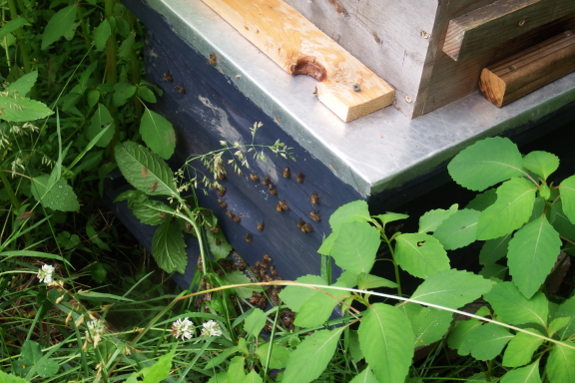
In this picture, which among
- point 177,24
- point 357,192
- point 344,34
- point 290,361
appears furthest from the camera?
point 177,24

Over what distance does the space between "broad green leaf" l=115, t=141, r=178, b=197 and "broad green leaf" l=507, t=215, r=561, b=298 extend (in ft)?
3.81

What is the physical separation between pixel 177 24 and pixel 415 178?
851 millimetres

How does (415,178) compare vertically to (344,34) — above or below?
below

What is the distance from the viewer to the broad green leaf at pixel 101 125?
6.48 ft

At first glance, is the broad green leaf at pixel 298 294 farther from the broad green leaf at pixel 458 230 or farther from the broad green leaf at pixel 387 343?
the broad green leaf at pixel 458 230

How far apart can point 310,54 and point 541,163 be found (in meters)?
0.66

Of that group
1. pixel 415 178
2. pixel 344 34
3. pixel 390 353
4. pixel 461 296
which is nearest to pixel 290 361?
pixel 390 353

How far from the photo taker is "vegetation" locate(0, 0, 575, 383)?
48.3 inches

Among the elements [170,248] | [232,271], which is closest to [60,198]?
[170,248]

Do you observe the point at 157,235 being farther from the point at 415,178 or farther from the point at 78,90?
the point at 415,178

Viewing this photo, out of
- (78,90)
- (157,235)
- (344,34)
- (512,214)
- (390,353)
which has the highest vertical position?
(344,34)

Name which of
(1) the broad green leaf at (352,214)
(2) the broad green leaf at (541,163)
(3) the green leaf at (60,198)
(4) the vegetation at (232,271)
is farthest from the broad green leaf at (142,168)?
(2) the broad green leaf at (541,163)

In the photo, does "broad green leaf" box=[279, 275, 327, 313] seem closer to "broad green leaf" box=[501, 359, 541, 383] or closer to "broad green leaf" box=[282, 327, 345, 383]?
"broad green leaf" box=[282, 327, 345, 383]

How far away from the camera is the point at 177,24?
69.8 inches
